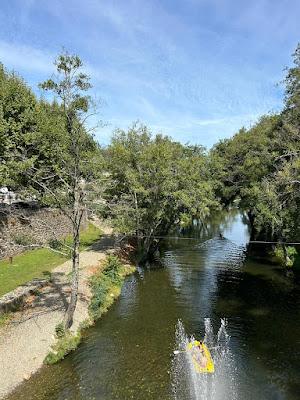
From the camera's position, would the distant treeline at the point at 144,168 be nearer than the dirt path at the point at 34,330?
No

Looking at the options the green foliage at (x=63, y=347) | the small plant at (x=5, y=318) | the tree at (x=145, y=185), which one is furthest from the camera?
the tree at (x=145, y=185)

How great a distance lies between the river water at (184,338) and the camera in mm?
18648

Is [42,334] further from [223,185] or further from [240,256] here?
[223,185]

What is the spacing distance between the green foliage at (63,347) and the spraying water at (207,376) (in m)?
5.96

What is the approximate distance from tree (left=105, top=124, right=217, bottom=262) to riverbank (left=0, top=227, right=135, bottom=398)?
9.57 meters

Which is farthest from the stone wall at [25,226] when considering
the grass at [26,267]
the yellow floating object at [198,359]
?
the yellow floating object at [198,359]

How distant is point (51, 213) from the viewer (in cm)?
4938

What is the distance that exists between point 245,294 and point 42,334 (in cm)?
1725

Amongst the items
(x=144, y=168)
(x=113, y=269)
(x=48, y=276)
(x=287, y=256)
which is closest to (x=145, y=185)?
(x=144, y=168)

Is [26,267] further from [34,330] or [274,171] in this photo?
[274,171]

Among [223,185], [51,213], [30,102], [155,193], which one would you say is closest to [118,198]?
[155,193]

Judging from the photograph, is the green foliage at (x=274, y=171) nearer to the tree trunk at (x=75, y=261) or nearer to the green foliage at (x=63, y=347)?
the tree trunk at (x=75, y=261)

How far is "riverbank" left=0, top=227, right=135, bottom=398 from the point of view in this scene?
769 inches

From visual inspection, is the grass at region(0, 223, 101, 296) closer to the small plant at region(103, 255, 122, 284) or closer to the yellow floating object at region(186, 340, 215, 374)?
the small plant at region(103, 255, 122, 284)
